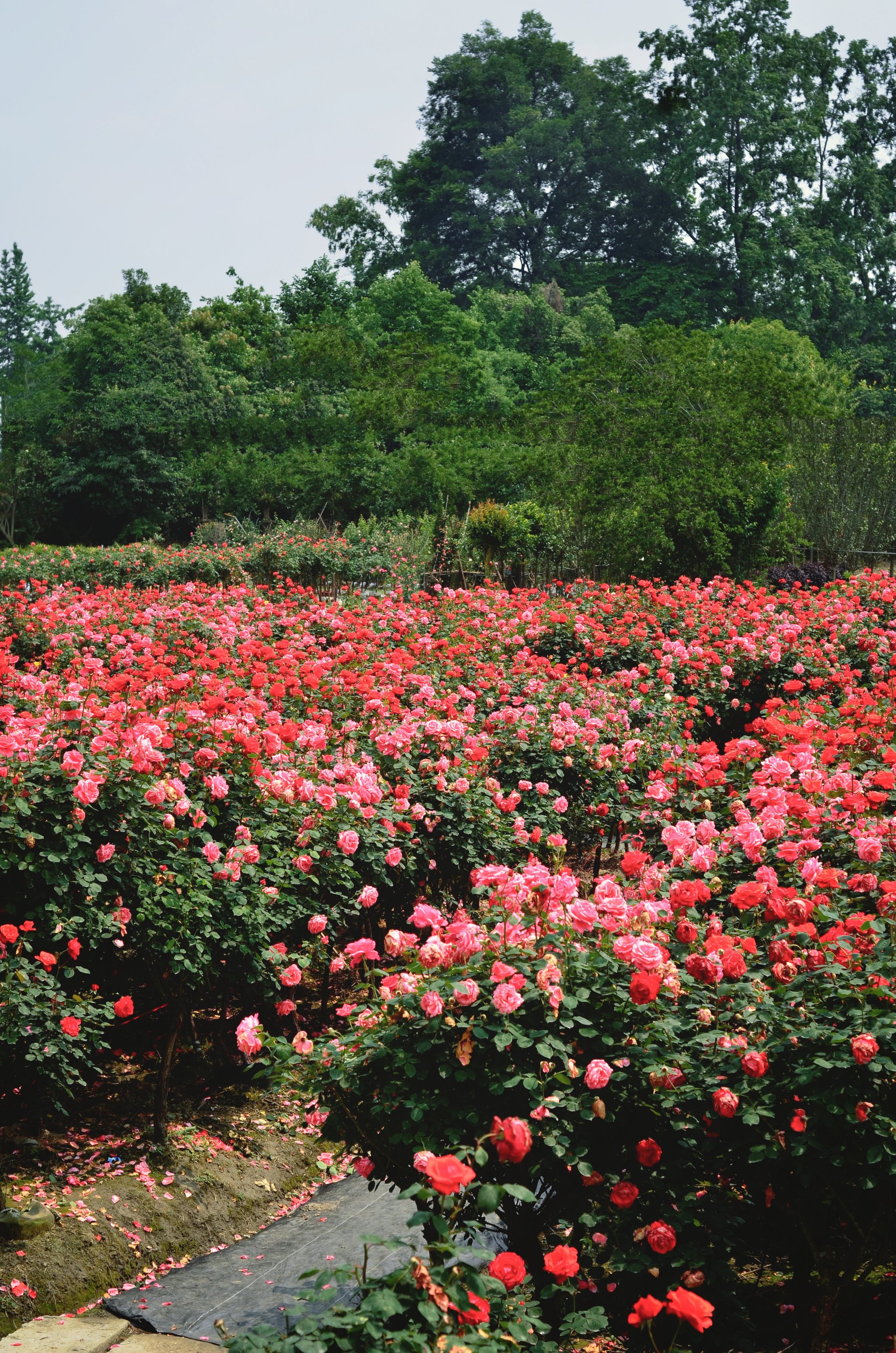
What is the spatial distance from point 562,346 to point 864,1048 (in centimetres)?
4214

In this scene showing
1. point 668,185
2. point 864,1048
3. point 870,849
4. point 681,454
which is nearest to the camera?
point 864,1048

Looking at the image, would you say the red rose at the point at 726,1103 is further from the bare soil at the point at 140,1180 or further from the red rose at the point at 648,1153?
the bare soil at the point at 140,1180

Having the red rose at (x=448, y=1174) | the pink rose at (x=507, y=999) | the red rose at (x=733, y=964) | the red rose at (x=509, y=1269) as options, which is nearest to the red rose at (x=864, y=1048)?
the red rose at (x=733, y=964)

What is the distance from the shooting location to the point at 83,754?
12.9 ft

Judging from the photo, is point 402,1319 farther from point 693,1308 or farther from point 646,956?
point 646,956

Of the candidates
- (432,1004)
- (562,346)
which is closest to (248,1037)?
(432,1004)

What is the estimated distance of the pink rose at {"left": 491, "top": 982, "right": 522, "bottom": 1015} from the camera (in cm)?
245

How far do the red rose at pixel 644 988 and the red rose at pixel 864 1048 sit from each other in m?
0.41

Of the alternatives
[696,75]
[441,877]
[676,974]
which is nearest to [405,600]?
[441,877]

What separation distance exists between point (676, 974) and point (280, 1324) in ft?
5.48

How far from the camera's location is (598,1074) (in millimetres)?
2398

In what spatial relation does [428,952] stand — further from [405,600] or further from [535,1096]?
[405,600]

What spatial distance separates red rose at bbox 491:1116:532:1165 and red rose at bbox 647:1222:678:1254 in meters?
0.38

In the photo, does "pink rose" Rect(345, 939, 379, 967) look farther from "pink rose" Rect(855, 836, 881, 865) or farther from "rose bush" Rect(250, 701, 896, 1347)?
Result: "pink rose" Rect(855, 836, 881, 865)
